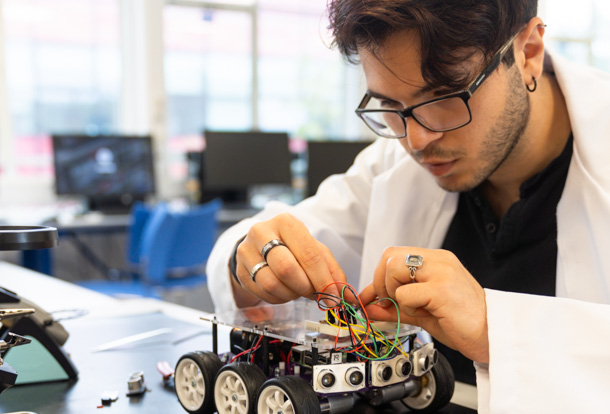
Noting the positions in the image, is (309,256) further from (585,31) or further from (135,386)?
(585,31)

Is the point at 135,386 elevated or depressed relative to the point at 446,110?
depressed

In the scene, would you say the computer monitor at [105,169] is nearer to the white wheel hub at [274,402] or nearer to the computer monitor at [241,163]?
the computer monitor at [241,163]

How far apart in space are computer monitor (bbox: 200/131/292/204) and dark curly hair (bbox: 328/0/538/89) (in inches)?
120

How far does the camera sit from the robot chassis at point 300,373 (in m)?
0.66

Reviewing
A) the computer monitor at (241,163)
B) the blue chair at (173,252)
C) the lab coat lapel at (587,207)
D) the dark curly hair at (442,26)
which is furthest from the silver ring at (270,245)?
the computer monitor at (241,163)

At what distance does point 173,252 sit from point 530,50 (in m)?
2.18

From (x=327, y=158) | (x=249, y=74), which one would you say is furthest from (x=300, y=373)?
(x=249, y=74)

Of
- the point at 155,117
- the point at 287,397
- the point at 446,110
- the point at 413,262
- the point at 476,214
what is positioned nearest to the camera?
the point at 287,397

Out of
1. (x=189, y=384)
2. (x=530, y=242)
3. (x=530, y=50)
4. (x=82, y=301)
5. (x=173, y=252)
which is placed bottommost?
(x=173, y=252)

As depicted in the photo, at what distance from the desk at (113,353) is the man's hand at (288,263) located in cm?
11

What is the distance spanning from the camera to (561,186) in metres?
1.14

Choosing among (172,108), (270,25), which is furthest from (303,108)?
(172,108)

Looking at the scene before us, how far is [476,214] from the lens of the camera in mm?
1247

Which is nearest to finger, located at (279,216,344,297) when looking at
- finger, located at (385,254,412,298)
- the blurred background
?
finger, located at (385,254,412,298)
